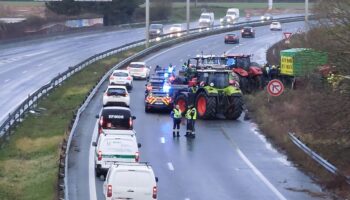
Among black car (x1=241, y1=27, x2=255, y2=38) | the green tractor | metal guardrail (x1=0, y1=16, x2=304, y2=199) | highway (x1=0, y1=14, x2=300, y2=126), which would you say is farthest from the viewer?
black car (x1=241, y1=27, x2=255, y2=38)

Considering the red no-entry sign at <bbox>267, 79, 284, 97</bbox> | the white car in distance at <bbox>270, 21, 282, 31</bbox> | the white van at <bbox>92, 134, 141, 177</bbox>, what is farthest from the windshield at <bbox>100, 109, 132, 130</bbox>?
the white car in distance at <bbox>270, 21, 282, 31</bbox>

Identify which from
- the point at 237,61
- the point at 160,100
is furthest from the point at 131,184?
the point at 237,61

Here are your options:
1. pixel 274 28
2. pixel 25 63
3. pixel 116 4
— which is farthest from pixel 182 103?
pixel 116 4

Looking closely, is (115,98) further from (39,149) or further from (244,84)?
(39,149)

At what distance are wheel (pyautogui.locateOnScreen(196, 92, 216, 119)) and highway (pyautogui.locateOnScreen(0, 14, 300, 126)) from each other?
34.7ft

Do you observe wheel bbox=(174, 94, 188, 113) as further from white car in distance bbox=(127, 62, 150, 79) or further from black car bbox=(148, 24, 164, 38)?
black car bbox=(148, 24, 164, 38)

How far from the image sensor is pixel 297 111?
45.7 meters

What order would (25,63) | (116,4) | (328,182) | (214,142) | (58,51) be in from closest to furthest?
(328,182) < (214,142) < (25,63) < (58,51) < (116,4)

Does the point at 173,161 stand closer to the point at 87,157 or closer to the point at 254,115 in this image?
the point at 87,157

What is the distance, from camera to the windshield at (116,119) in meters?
39.7

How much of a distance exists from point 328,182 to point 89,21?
102m

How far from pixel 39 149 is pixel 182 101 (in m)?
11.2

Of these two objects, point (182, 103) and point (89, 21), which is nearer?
point (182, 103)

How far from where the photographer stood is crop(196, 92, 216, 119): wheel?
4572 centimetres
